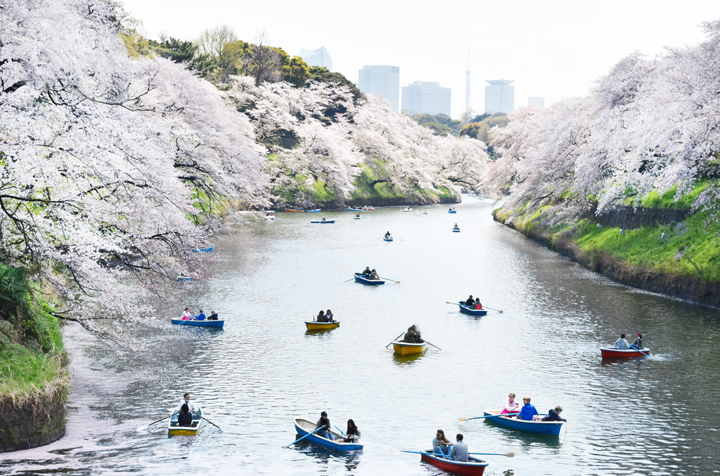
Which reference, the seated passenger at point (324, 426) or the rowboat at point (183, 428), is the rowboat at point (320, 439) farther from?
the rowboat at point (183, 428)

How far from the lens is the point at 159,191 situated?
2655cm

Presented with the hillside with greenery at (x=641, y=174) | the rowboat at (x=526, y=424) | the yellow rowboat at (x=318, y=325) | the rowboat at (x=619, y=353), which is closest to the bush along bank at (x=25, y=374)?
the yellow rowboat at (x=318, y=325)

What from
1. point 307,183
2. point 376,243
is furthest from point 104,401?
point 307,183

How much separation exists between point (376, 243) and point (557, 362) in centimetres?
4023

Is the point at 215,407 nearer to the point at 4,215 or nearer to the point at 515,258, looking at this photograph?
the point at 4,215

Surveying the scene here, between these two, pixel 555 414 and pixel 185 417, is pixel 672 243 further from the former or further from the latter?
pixel 185 417

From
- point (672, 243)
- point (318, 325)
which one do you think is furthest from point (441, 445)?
point (672, 243)

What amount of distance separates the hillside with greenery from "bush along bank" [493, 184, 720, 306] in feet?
0.30

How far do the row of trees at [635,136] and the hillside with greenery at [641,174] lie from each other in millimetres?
90

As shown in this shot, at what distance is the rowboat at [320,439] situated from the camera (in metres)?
19.6

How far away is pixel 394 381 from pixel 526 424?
20.6 ft

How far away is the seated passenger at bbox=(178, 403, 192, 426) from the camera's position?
66.2 ft

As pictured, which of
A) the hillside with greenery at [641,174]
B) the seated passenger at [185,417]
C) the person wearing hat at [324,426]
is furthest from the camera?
the hillside with greenery at [641,174]

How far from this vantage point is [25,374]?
18.2 m
